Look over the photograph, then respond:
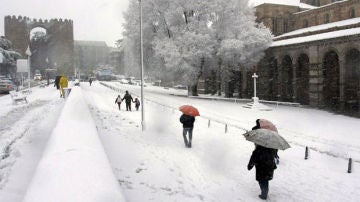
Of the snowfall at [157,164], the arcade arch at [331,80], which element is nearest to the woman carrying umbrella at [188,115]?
the snowfall at [157,164]

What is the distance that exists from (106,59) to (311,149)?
126 m

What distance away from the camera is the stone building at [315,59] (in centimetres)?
2803

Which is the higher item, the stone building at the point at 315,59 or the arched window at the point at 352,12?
the arched window at the point at 352,12

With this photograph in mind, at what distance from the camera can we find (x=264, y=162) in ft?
26.6

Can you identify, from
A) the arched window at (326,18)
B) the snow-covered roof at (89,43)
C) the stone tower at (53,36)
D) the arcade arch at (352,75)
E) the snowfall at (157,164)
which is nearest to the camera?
the snowfall at (157,164)

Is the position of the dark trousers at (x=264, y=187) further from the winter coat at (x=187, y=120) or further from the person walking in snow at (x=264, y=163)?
the winter coat at (x=187, y=120)

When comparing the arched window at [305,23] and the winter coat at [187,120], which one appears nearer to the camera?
the winter coat at [187,120]

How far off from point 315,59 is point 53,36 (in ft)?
250

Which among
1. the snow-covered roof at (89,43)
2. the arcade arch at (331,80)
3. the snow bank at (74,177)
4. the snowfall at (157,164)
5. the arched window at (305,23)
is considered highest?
the snow-covered roof at (89,43)

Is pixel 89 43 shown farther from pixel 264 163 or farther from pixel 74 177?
pixel 74 177

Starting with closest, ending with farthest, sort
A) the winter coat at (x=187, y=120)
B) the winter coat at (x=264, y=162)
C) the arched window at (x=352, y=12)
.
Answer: the winter coat at (x=264, y=162)
the winter coat at (x=187, y=120)
the arched window at (x=352, y=12)

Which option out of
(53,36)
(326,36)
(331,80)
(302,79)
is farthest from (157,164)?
(53,36)

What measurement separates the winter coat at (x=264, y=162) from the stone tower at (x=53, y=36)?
88287 mm

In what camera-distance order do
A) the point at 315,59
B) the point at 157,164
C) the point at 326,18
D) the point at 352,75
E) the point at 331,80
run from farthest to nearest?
1. the point at 326,18
2. the point at 331,80
3. the point at 315,59
4. the point at 352,75
5. the point at 157,164
